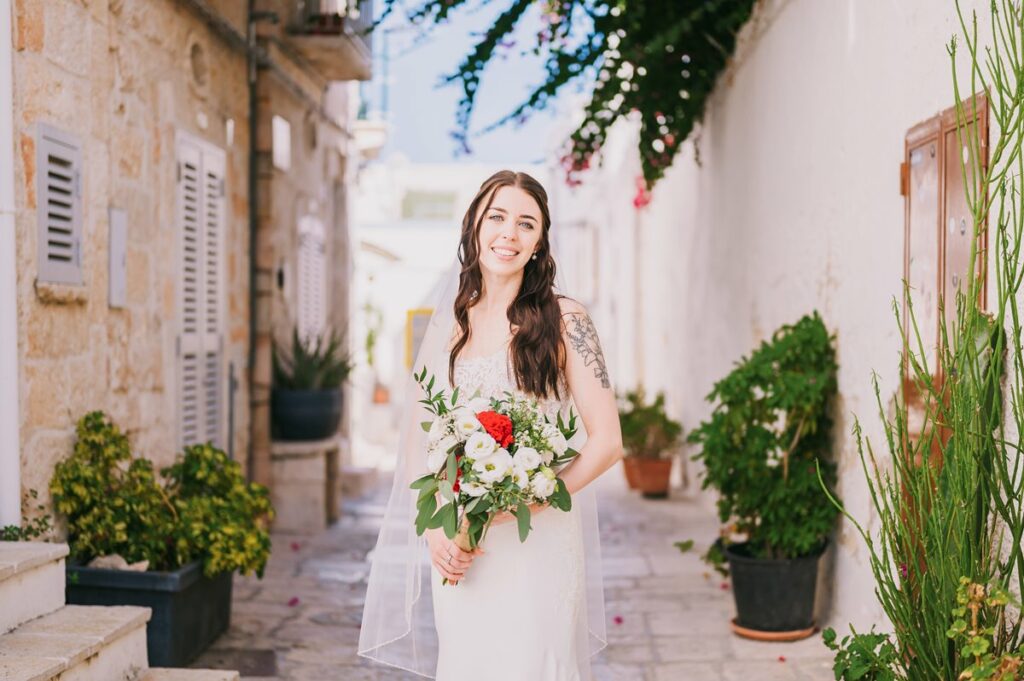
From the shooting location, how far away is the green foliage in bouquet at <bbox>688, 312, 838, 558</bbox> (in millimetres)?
4988

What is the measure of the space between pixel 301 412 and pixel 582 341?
215 inches

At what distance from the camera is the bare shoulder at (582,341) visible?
3.00 metres

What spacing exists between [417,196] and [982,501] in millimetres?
29719

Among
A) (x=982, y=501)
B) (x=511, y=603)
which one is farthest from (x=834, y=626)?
(x=511, y=603)

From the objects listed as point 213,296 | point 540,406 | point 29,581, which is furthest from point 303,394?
point 540,406

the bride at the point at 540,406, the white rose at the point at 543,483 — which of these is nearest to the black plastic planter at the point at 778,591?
the bride at the point at 540,406

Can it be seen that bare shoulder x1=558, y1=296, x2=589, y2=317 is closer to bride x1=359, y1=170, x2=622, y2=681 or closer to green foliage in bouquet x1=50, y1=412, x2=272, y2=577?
bride x1=359, y1=170, x2=622, y2=681

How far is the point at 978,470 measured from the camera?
294 centimetres

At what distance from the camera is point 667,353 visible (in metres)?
11.5

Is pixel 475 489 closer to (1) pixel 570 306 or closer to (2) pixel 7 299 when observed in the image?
(1) pixel 570 306

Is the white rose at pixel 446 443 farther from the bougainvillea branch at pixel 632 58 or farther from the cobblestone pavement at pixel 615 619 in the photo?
the bougainvillea branch at pixel 632 58

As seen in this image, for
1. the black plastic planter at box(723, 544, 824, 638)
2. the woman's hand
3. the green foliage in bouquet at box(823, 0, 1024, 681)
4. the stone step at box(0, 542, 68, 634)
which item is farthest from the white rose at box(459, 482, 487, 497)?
the black plastic planter at box(723, 544, 824, 638)

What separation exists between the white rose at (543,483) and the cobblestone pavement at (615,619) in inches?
21.3

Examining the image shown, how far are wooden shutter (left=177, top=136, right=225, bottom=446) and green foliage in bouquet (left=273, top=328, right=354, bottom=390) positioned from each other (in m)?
1.18
